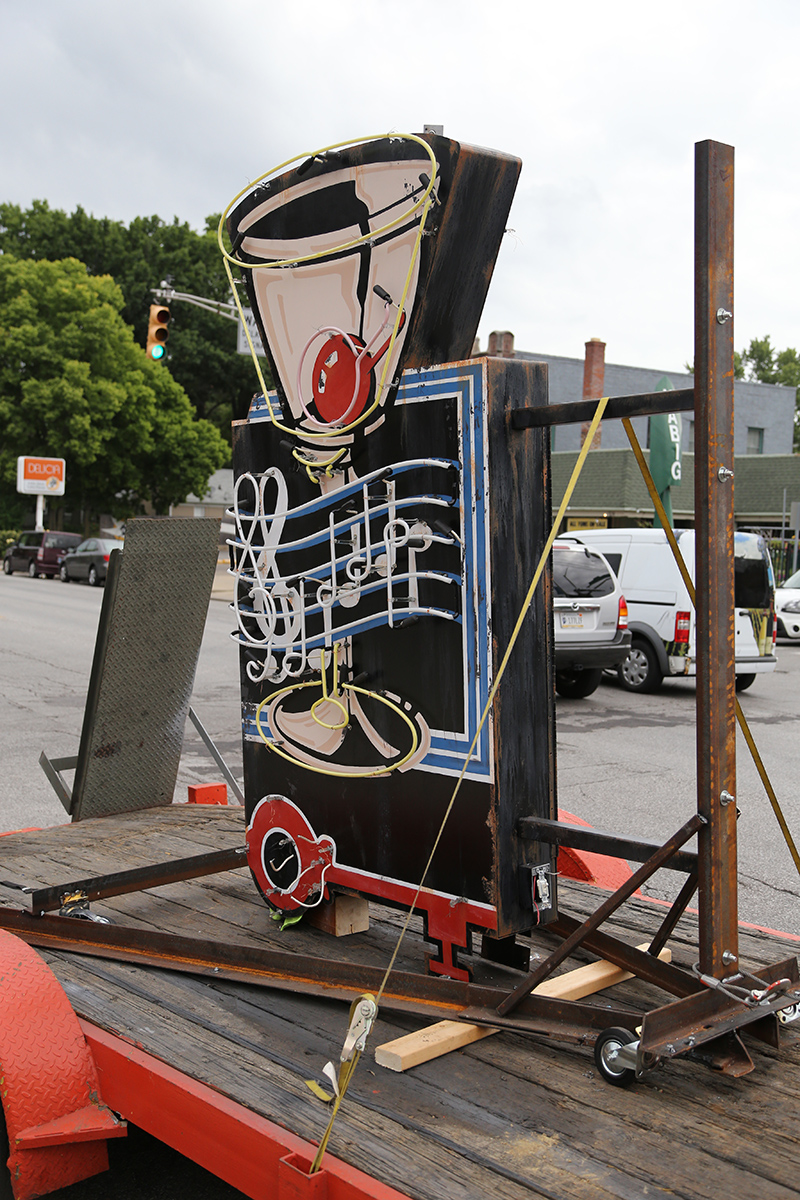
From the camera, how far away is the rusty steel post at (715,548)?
2438 millimetres

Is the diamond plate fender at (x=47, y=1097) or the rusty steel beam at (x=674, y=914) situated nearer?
the diamond plate fender at (x=47, y=1097)

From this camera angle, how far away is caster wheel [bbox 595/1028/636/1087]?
248 centimetres

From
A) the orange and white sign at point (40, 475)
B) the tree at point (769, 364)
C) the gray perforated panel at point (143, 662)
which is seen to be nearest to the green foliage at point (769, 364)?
the tree at point (769, 364)

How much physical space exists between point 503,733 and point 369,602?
0.63m

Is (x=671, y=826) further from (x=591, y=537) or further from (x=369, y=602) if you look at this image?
(x=591, y=537)

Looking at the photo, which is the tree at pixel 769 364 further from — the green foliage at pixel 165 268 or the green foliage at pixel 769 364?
the green foliage at pixel 165 268

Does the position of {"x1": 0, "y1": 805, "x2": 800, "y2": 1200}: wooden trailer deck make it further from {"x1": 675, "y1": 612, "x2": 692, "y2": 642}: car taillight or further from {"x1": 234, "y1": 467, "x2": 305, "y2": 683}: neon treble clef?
{"x1": 675, "y1": 612, "x2": 692, "y2": 642}: car taillight

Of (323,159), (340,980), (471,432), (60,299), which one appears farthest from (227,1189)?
(60,299)

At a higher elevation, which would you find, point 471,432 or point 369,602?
point 471,432

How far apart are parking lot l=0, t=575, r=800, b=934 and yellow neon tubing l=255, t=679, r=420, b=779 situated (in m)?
2.83

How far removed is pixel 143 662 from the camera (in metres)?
5.02

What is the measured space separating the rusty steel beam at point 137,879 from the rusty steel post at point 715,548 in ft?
6.59

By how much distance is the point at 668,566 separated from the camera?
520 inches

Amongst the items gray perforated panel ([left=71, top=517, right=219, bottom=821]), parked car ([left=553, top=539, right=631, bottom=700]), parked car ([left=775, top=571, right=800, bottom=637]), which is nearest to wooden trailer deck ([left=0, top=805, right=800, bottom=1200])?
gray perforated panel ([left=71, top=517, right=219, bottom=821])
